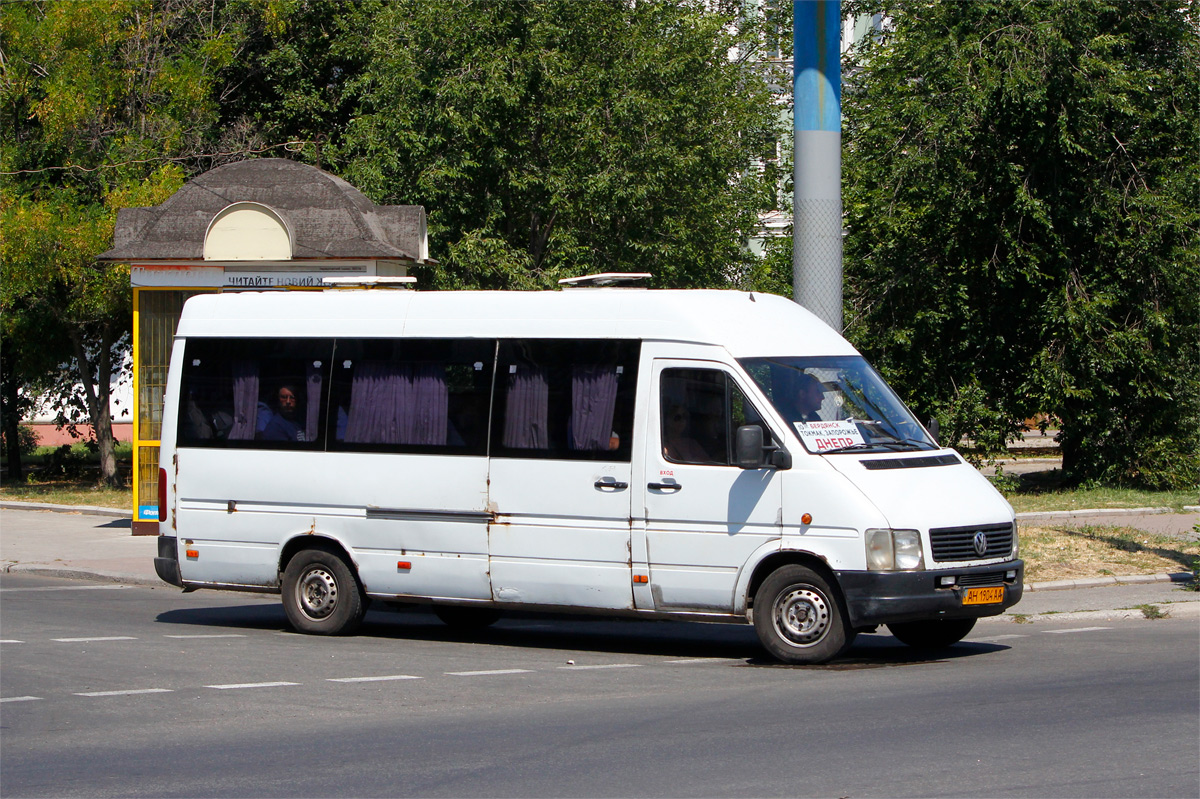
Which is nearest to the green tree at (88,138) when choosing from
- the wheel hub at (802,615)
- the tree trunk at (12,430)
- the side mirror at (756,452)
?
the tree trunk at (12,430)

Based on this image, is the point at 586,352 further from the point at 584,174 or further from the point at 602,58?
the point at 602,58

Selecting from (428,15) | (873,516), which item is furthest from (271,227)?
(873,516)

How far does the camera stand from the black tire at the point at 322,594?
11453 mm

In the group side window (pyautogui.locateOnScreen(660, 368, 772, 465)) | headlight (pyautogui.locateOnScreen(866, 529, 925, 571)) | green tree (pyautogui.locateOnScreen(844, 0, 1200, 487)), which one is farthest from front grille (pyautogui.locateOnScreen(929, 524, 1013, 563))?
green tree (pyautogui.locateOnScreen(844, 0, 1200, 487))

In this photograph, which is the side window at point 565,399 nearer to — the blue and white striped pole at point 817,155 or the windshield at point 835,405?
the windshield at point 835,405

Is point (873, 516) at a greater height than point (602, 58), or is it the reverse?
point (602, 58)

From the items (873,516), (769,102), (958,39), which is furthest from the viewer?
(769,102)

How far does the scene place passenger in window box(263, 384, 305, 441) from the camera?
1173cm

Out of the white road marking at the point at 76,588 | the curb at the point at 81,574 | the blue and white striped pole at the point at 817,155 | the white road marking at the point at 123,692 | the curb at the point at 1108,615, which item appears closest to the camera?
the white road marking at the point at 123,692

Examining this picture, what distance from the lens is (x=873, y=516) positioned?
9.34 m

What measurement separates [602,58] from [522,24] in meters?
2.29

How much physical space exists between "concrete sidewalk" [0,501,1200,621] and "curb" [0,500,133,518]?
0.7 inches

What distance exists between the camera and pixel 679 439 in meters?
10.2

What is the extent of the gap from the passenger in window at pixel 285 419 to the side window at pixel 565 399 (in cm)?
196
